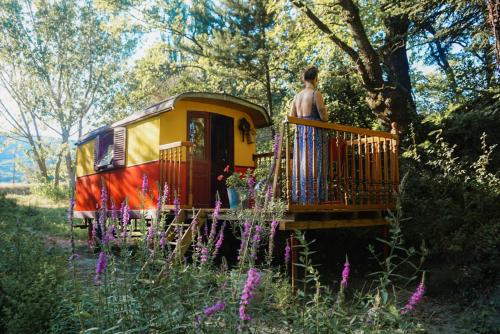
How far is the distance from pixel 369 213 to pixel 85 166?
823 centimetres

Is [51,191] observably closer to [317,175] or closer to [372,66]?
[372,66]

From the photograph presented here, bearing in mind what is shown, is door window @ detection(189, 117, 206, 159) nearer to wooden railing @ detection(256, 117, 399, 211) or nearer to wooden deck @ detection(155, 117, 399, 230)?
wooden deck @ detection(155, 117, 399, 230)

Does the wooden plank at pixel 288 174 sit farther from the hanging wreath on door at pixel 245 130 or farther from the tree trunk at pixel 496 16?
the hanging wreath on door at pixel 245 130

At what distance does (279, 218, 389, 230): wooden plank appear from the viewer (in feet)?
17.1

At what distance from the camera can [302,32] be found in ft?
35.9

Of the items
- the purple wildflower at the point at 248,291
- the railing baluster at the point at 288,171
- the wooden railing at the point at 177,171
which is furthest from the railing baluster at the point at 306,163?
the purple wildflower at the point at 248,291

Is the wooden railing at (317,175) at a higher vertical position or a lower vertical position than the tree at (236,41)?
lower

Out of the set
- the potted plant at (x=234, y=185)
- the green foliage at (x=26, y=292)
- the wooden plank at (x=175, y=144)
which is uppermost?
the wooden plank at (x=175, y=144)

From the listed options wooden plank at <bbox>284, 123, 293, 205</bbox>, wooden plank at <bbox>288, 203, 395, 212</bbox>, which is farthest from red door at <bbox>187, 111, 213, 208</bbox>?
wooden plank at <bbox>284, 123, 293, 205</bbox>

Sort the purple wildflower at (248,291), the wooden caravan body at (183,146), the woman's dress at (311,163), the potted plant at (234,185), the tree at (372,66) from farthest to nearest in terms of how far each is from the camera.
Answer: the tree at (372,66)
the wooden caravan body at (183,146)
the potted plant at (234,185)
the woman's dress at (311,163)
the purple wildflower at (248,291)

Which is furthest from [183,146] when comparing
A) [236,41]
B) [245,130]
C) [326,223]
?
[236,41]

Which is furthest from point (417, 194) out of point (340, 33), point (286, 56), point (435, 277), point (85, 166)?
point (85, 166)

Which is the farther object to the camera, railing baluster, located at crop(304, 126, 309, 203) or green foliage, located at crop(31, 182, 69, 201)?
green foliage, located at crop(31, 182, 69, 201)

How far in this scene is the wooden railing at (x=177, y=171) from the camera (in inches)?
284
